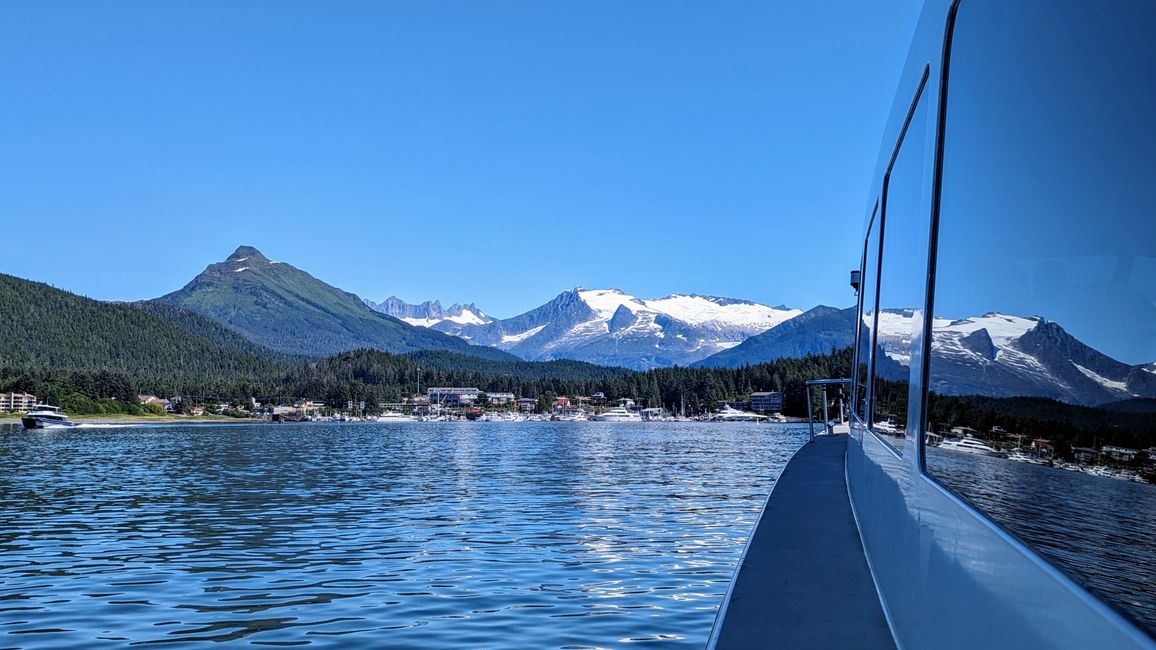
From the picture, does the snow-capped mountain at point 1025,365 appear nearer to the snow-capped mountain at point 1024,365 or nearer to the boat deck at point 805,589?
the snow-capped mountain at point 1024,365

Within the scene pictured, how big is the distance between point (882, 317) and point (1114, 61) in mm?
6312

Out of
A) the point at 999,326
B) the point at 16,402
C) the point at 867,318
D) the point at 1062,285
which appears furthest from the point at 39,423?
the point at 1062,285

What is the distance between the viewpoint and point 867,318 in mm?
10664

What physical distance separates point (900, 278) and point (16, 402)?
197 metres

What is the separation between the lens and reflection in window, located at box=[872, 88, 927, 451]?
5.08 m

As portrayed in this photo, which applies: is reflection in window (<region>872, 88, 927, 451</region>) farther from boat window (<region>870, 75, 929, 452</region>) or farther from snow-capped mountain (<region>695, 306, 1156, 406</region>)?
snow-capped mountain (<region>695, 306, 1156, 406</region>)

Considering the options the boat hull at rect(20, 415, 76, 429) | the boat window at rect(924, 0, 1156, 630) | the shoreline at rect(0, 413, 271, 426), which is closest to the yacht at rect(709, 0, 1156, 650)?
the boat window at rect(924, 0, 1156, 630)

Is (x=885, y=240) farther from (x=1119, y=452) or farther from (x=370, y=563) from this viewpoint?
(x=370, y=563)

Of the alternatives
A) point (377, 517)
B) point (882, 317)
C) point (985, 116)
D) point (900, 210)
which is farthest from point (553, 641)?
point (377, 517)

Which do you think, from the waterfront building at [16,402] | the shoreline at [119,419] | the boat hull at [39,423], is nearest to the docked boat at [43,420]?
the boat hull at [39,423]

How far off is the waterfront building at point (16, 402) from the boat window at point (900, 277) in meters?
190

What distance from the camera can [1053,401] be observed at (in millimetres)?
2617

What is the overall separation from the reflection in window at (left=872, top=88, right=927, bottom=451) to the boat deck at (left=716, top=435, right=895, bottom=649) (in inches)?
44.3

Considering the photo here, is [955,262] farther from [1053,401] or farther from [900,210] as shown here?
[900,210]
